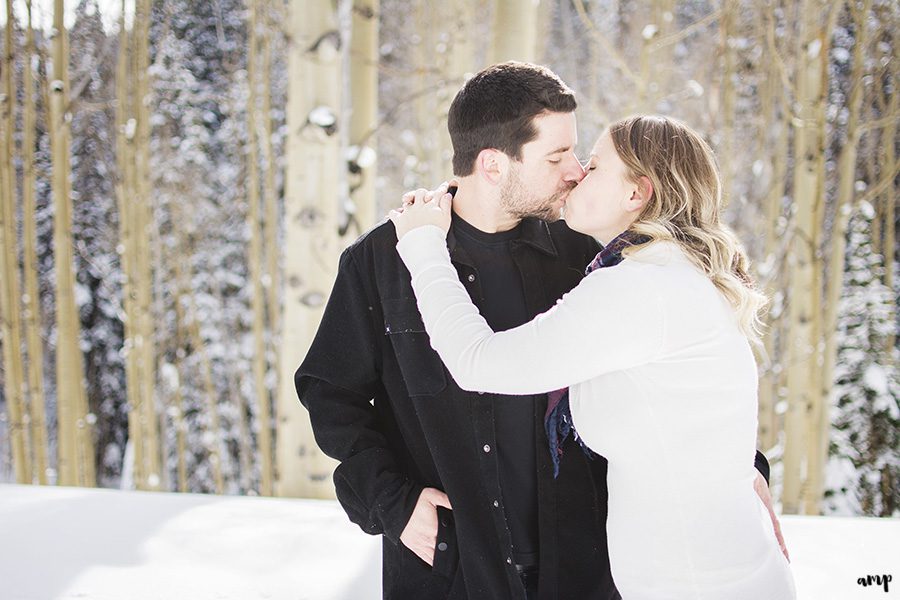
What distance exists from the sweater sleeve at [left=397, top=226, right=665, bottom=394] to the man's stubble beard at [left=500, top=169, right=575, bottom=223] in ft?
1.22

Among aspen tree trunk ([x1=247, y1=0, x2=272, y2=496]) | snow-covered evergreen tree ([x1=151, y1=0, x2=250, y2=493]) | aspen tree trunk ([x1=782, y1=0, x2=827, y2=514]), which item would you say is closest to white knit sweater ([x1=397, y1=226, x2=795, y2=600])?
aspen tree trunk ([x1=782, y1=0, x2=827, y2=514])

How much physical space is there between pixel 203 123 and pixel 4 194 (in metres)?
5.47

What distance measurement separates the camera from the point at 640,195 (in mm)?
1468

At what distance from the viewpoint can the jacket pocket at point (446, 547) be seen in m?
1.58

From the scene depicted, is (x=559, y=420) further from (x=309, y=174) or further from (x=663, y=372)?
(x=309, y=174)

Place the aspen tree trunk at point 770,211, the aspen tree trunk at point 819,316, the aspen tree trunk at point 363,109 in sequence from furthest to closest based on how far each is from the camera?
the aspen tree trunk at point 770,211
the aspen tree trunk at point 819,316
the aspen tree trunk at point 363,109

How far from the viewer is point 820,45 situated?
435cm

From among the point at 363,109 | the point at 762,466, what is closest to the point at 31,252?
the point at 363,109

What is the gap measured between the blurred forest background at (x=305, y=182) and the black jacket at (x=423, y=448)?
1.34m

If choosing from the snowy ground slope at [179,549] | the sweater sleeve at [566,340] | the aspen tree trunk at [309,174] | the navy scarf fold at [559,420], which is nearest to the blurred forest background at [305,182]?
the aspen tree trunk at [309,174]

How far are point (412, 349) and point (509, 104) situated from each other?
22.1 inches

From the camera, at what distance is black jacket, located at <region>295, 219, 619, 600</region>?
1553 mm

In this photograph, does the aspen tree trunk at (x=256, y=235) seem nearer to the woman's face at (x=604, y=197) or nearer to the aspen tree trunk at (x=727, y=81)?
the aspen tree trunk at (x=727, y=81)

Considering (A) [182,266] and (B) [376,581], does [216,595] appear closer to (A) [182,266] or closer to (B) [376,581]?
(B) [376,581]
